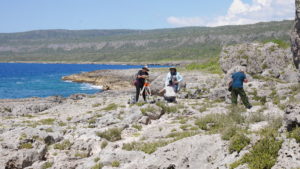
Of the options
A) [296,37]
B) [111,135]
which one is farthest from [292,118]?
[296,37]

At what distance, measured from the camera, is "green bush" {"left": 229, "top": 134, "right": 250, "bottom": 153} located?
771 cm

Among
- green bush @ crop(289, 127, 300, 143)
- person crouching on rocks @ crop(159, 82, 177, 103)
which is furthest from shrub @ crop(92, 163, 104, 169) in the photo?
person crouching on rocks @ crop(159, 82, 177, 103)

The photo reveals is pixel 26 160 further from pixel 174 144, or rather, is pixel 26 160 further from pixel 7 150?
pixel 174 144

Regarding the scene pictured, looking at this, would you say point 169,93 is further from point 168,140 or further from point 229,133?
point 229,133

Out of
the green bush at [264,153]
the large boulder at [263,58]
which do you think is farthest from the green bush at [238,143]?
the large boulder at [263,58]

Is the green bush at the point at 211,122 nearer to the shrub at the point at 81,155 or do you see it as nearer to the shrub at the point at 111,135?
the shrub at the point at 111,135

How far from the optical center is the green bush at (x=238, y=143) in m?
7.71

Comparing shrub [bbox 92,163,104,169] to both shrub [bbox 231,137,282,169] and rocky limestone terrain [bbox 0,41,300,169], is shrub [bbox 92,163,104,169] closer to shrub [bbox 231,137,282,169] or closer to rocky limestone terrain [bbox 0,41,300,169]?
rocky limestone terrain [bbox 0,41,300,169]

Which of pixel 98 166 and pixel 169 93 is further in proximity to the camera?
pixel 169 93

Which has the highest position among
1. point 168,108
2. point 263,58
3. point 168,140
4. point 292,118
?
point 263,58

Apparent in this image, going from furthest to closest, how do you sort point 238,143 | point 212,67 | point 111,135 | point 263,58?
1. point 212,67
2. point 263,58
3. point 111,135
4. point 238,143

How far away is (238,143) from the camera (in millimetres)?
7824

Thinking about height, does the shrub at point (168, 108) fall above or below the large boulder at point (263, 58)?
below

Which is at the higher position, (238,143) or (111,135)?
(238,143)
